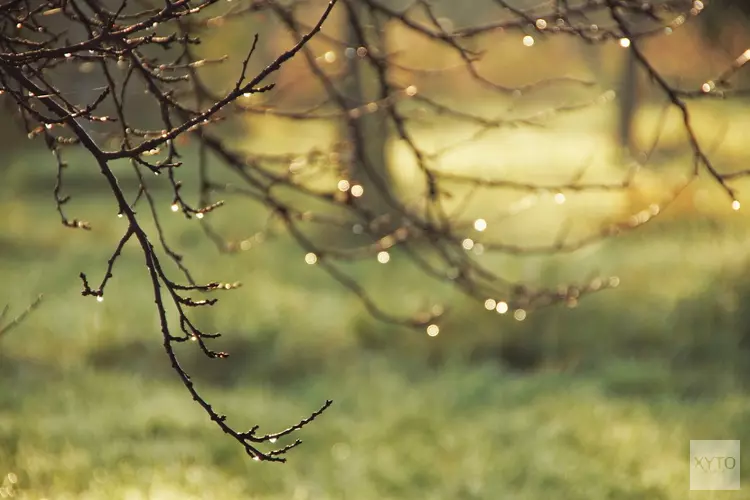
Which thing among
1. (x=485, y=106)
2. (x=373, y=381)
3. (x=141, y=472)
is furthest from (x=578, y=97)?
(x=141, y=472)

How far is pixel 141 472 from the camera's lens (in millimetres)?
6410

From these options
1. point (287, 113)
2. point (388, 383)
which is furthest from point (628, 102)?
point (287, 113)

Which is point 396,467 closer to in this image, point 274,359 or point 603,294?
point 274,359

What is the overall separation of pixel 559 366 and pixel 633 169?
17.1ft

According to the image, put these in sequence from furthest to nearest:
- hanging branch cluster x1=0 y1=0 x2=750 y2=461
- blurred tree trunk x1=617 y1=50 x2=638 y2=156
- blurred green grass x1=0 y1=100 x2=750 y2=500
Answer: blurred tree trunk x1=617 y1=50 x2=638 y2=156 < blurred green grass x1=0 y1=100 x2=750 y2=500 < hanging branch cluster x1=0 y1=0 x2=750 y2=461

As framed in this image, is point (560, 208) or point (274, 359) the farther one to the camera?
point (560, 208)

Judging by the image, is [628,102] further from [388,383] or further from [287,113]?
[287,113]

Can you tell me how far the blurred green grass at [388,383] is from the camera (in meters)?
6.61

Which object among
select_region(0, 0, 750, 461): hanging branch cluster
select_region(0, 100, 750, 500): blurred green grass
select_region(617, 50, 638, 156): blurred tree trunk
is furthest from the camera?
select_region(617, 50, 638, 156): blurred tree trunk

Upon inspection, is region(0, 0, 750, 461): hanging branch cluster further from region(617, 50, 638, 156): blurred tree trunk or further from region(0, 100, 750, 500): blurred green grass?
region(617, 50, 638, 156): blurred tree trunk

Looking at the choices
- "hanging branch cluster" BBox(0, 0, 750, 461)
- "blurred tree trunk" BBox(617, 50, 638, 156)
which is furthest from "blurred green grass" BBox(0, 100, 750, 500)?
"blurred tree trunk" BBox(617, 50, 638, 156)

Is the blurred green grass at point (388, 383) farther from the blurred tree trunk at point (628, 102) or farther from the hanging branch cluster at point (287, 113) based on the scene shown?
the blurred tree trunk at point (628, 102)

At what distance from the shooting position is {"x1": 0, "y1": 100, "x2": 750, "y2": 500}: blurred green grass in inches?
260

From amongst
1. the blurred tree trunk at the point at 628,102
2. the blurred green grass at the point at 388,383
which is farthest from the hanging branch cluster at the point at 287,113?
the blurred tree trunk at the point at 628,102
